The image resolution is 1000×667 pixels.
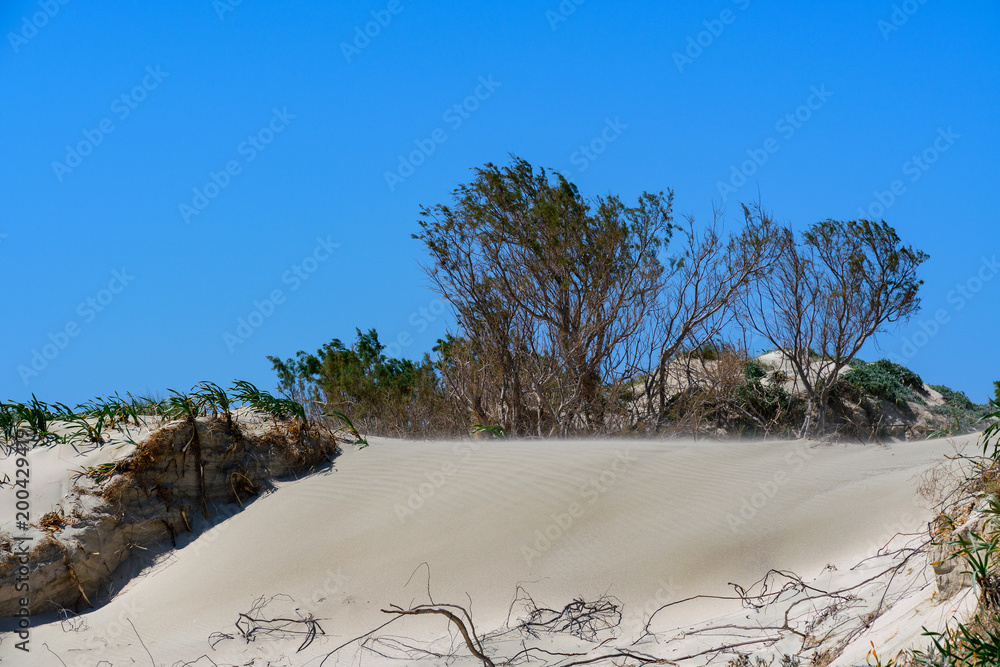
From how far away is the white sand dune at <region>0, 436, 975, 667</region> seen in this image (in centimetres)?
569

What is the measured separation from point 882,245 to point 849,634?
14436 millimetres

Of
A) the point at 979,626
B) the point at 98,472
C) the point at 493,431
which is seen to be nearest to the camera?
the point at 979,626

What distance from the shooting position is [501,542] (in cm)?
639

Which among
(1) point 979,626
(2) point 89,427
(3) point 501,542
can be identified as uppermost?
(2) point 89,427

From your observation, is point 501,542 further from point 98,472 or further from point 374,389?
point 374,389

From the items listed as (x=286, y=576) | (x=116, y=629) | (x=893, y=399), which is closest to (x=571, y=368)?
(x=286, y=576)

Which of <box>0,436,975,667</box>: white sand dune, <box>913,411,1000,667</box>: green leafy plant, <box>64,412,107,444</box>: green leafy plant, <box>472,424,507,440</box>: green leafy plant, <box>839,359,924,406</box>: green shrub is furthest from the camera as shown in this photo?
<box>839,359,924,406</box>: green shrub

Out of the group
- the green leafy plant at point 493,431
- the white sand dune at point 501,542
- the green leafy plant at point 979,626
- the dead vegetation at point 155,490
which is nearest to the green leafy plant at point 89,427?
the dead vegetation at point 155,490

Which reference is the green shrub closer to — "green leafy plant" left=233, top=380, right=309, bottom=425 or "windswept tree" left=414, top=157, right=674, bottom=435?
"windswept tree" left=414, top=157, right=674, bottom=435

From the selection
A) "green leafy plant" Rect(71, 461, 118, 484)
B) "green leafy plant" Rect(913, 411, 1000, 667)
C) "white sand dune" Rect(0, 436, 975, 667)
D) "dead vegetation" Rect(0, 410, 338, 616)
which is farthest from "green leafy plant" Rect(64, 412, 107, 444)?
"green leafy plant" Rect(913, 411, 1000, 667)

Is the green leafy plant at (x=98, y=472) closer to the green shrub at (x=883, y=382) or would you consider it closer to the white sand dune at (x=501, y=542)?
the white sand dune at (x=501, y=542)

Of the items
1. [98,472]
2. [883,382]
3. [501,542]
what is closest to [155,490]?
[98,472]

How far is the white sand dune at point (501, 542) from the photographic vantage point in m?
5.69

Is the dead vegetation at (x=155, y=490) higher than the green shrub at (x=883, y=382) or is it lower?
lower
